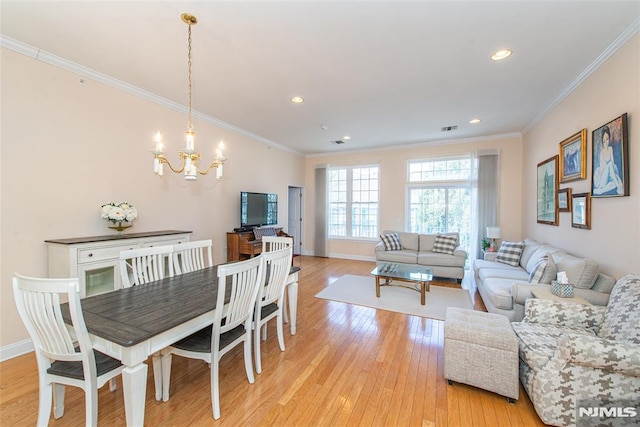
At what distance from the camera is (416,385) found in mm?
2068

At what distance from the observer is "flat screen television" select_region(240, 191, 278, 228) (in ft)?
16.3

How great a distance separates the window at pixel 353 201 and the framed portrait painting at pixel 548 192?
3.25 meters

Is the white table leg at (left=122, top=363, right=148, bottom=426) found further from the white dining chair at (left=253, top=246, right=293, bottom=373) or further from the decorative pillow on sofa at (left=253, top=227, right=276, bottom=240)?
the decorative pillow on sofa at (left=253, top=227, right=276, bottom=240)

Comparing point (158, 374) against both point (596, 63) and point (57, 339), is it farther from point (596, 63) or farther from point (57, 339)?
point (596, 63)

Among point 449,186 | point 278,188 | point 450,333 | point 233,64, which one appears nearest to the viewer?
point 450,333

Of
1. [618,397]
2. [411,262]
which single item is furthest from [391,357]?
[411,262]

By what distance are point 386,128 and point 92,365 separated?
Answer: 5009 mm

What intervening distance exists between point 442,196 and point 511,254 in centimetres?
211

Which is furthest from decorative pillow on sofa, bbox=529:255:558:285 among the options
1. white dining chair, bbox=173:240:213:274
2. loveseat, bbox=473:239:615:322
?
white dining chair, bbox=173:240:213:274

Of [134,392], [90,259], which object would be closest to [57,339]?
[134,392]

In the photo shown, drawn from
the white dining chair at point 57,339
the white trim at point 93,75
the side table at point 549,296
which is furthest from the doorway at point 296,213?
the white dining chair at point 57,339

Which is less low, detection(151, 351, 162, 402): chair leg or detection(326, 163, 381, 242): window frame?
detection(326, 163, 381, 242): window frame

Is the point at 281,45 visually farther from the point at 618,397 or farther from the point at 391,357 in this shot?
the point at 618,397

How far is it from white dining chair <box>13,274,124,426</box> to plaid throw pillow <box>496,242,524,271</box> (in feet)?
16.5
